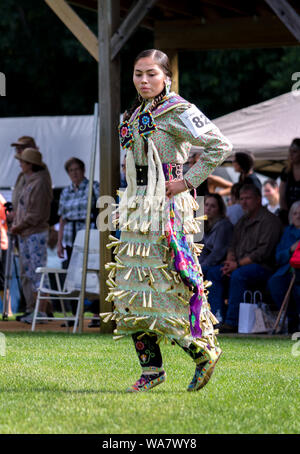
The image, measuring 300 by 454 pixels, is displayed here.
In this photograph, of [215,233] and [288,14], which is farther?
[215,233]

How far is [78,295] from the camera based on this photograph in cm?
1010

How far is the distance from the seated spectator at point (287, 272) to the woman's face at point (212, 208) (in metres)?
1.13

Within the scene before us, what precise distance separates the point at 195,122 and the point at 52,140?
1121 cm

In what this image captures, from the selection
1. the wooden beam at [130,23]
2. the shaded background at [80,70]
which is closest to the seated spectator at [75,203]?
the wooden beam at [130,23]

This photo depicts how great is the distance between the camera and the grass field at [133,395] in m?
4.12

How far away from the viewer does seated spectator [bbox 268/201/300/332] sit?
9367 mm

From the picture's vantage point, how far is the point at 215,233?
1043 centimetres

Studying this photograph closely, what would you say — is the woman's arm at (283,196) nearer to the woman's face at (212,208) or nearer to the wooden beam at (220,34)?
the woman's face at (212,208)

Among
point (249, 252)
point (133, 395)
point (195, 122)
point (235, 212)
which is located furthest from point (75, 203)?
point (133, 395)

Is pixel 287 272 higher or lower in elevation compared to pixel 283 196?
lower

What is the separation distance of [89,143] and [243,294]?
6559mm

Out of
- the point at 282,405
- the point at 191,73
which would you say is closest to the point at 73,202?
the point at 282,405

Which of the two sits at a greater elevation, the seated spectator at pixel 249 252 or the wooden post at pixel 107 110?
the wooden post at pixel 107 110

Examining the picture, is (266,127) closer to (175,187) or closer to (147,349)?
(175,187)
